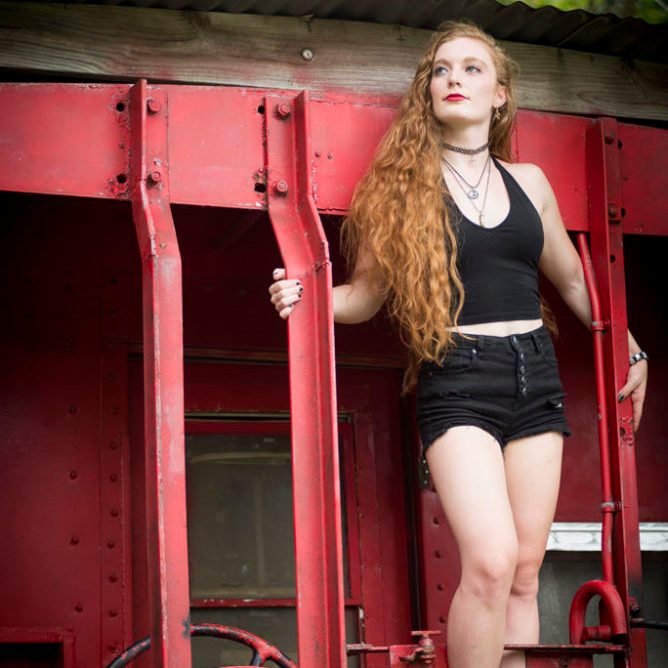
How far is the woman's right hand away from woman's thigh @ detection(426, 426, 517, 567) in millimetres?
664

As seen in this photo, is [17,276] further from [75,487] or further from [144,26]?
[144,26]

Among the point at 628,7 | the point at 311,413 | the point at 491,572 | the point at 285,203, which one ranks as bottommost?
the point at 491,572

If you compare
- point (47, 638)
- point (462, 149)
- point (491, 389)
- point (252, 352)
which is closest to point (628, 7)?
point (462, 149)

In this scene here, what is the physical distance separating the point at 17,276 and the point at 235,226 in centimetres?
98

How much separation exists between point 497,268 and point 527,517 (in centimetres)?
87

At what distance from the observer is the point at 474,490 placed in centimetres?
420

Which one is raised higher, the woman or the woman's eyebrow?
the woman's eyebrow

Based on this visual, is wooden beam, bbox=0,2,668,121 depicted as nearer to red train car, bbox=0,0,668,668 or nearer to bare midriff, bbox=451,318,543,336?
red train car, bbox=0,0,668,668

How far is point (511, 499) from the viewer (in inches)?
178

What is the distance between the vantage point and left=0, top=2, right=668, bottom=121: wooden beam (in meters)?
4.94

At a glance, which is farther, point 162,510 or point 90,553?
point 90,553

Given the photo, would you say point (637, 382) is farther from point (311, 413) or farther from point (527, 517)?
point (311, 413)

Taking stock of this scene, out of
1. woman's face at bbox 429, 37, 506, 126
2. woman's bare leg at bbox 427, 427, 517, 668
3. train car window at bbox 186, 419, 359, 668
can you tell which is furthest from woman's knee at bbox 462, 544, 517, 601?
train car window at bbox 186, 419, 359, 668

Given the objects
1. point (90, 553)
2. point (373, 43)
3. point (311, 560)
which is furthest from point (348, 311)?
point (90, 553)
